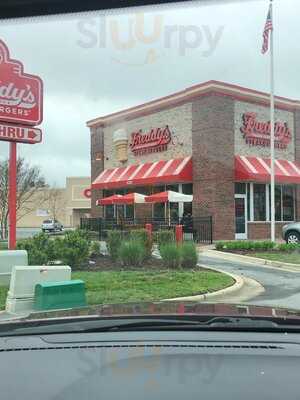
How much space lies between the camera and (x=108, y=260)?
15.8 m

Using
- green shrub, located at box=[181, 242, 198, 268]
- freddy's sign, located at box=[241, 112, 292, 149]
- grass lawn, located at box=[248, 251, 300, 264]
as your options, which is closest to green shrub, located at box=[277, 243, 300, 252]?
grass lawn, located at box=[248, 251, 300, 264]

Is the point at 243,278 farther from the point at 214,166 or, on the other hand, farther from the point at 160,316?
the point at 214,166

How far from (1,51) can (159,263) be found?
6.80m

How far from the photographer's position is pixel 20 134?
1444 cm

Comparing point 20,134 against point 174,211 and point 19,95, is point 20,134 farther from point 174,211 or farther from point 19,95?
point 174,211

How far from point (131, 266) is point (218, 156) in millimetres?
13571

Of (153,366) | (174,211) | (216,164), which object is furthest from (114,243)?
(174,211)

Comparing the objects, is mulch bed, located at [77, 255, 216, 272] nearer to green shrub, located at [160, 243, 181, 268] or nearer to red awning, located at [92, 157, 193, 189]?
green shrub, located at [160, 243, 181, 268]

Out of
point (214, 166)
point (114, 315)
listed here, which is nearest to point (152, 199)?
point (214, 166)

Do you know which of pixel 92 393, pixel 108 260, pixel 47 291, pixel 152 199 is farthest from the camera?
pixel 152 199

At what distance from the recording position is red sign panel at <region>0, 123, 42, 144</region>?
14.2m

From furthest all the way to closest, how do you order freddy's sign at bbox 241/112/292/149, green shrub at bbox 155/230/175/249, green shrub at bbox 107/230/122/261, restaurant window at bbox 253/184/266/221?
1. restaurant window at bbox 253/184/266/221
2. freddy's sign at bbox 241/112/292/149
3. green shrub at bbox 155/230/175/249
4. green shrub at bbox 107/230/122/261

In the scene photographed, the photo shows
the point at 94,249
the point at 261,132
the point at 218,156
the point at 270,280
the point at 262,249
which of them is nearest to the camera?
the point at 270,280

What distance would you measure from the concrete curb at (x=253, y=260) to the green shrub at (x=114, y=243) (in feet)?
14.8
